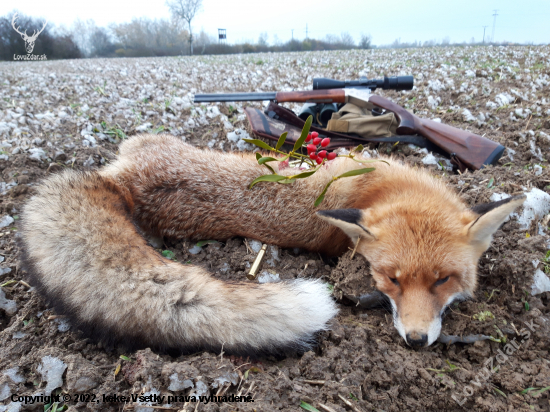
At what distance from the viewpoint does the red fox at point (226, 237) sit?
5.93ft

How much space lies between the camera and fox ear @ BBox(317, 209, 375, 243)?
235 centimetres

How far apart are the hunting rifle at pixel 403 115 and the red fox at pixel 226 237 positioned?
1623 millimetres

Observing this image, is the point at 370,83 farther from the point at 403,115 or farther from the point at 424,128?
the point at 424,128

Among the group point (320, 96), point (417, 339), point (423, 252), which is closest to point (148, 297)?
point (417, 339)

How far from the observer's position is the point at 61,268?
1.95 m

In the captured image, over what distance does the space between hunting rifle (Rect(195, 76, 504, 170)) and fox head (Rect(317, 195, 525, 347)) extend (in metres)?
2.25

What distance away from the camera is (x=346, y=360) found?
1.88 meters

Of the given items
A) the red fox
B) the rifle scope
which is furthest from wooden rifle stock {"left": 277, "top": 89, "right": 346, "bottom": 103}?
the red fox

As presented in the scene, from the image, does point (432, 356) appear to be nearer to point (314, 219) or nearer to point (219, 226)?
point (314, 219)

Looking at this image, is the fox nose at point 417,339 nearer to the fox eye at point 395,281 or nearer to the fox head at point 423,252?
the fox head at point 423,252

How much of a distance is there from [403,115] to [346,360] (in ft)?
13.1

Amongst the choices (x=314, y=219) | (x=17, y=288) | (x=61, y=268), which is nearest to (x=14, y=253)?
(x=17, y=288)

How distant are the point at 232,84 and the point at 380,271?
8.87 metres

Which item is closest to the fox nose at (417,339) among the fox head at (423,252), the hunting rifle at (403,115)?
the fox head at (423,252)
